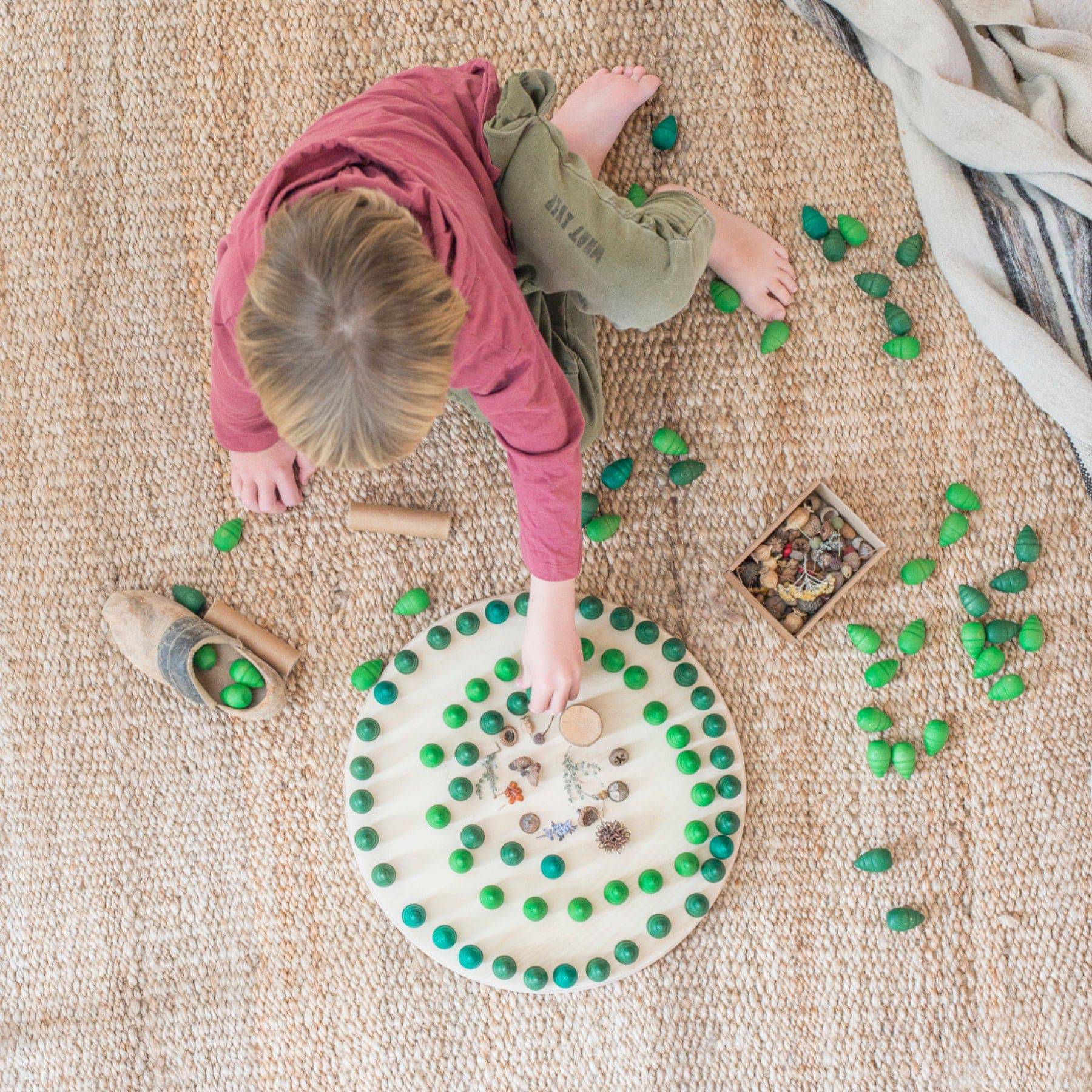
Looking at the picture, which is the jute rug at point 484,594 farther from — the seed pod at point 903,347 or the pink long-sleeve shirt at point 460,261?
the pink long-sleeve shirt at point 460,261

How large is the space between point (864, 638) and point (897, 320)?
324mm

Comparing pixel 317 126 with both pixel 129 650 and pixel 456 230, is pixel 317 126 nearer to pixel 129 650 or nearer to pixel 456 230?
pixel 456 230

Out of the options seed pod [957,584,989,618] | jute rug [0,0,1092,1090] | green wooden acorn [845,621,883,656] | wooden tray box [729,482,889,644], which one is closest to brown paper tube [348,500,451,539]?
jute rug [0,0,1092,1090]

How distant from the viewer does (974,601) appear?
3.14 ft

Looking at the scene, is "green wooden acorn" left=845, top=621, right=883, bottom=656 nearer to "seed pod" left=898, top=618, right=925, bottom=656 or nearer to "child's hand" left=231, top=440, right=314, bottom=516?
"seed pod" left=898, top=618, right=925, bottom=656

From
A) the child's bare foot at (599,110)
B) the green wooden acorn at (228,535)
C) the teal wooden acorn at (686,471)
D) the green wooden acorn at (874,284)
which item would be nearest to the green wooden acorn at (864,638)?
the teal wooden acorn at (686,471)

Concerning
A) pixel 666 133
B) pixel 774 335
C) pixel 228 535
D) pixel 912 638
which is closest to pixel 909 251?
pixel 774 335

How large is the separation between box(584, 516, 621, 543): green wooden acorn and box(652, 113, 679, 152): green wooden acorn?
0.39 m

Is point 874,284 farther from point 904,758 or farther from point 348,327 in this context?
point 348,327

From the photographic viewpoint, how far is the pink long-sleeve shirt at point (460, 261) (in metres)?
0.62

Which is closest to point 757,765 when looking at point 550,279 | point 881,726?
point 881,726

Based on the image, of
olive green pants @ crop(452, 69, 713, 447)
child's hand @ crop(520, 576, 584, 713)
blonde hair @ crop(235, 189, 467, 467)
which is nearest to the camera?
blonde hair @ crop(235, 189, 467, 467)

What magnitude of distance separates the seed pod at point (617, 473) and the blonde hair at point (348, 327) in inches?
16.3

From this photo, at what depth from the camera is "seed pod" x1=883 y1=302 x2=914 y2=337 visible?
0.97 m
